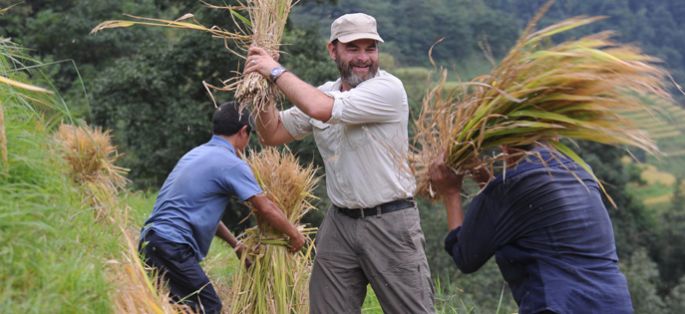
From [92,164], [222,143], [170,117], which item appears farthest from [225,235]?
[170,117]

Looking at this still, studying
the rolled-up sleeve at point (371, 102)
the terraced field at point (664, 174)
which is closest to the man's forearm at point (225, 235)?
the rolled-up sleeve at point (371, 102)

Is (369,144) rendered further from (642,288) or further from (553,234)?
(642,288)

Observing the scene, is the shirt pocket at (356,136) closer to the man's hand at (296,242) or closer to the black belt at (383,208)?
the black belt at (383,208)

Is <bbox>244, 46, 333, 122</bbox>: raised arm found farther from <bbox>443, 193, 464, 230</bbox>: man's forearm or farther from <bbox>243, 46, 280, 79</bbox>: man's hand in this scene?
<bbox>443, 193, 464, 230</bbox>: man's forearm

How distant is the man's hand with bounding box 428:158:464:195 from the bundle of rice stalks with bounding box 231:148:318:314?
2258mm

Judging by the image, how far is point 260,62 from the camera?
464cm

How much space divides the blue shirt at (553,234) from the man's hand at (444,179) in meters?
0.13

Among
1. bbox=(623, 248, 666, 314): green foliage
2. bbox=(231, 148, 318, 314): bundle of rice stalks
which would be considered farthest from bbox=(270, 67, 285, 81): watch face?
bbox=(623, 248, 666, 314): green foliage

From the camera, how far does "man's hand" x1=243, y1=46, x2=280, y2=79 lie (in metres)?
4.61

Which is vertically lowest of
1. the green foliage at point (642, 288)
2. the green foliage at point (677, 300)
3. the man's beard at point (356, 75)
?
the green foliage at point (677, 300)

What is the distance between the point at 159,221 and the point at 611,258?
258 cm

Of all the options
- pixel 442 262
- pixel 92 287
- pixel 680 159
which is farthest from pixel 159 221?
pixel 680 159

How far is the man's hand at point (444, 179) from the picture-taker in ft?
12.8

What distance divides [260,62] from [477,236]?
133cm
